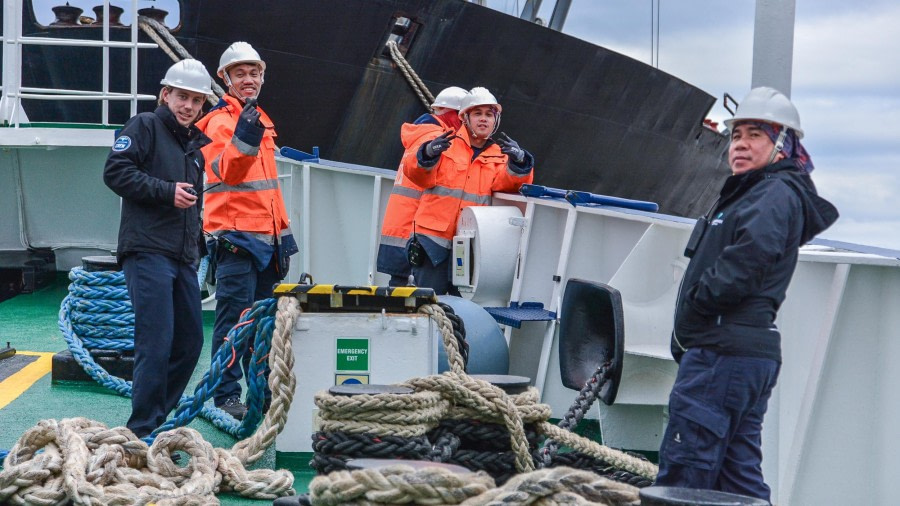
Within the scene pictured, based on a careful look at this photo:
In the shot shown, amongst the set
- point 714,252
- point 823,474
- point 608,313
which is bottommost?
point 823,474

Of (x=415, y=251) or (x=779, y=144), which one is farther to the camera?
(x=415, y=251)

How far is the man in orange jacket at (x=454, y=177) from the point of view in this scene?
20.4 feet

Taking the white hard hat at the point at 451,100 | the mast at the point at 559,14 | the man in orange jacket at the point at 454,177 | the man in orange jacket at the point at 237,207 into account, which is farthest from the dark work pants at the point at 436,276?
the mast at the point at 559,14

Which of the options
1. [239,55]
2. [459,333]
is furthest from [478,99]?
[459,333]

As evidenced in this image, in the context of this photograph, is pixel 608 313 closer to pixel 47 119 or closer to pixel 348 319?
pixel 348 319

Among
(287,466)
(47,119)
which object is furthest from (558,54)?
(287,466)

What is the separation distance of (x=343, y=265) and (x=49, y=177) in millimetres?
2775

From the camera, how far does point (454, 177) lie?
629cm

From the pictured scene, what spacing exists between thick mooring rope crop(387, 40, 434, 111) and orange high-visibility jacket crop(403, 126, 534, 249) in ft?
16.9

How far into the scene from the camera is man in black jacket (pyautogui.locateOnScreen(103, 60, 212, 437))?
4.25 m

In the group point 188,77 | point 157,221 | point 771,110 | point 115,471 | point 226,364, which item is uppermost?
point 771,110

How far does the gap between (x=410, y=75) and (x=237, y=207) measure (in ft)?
22.4

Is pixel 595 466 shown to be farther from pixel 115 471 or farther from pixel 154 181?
pixel 154 181

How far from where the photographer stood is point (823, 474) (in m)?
3.59
